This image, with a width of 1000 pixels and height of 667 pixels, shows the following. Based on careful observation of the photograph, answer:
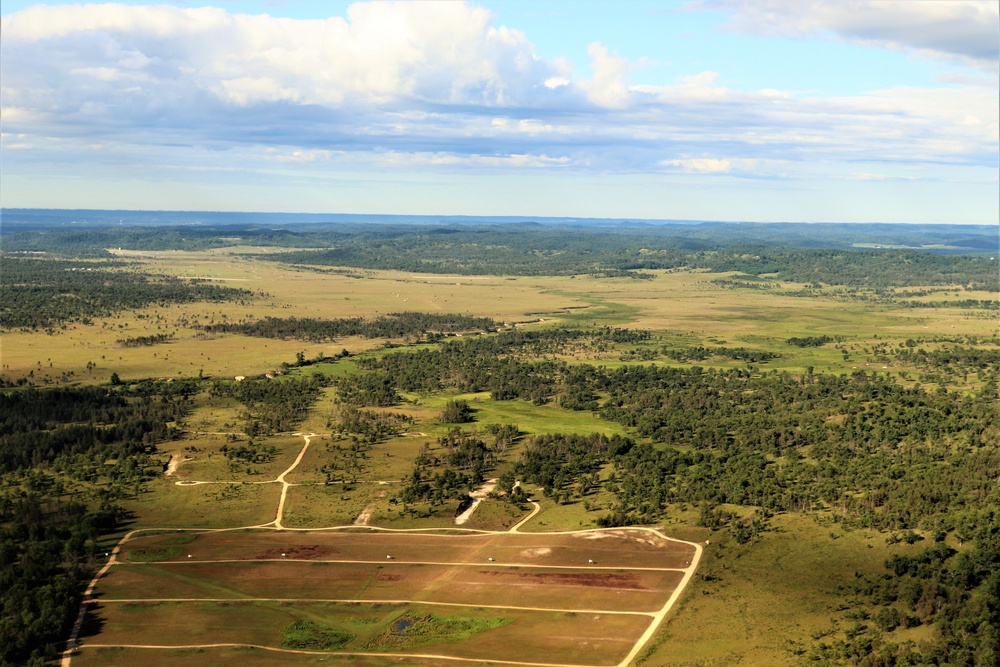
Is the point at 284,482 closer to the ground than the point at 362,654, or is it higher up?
higher up

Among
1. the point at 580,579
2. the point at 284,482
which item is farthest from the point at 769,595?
the point at 284,482

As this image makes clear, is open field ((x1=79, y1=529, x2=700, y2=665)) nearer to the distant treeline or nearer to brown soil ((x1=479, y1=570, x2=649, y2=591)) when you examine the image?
brown soil ((x1=479, y1=570, x2=649, y2=591))

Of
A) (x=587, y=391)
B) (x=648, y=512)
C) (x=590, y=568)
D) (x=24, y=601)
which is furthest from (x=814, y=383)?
(x=24, y=601)

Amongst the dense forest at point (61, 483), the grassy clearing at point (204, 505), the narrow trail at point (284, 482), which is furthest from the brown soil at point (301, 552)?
the dense forest at point (61, 483)

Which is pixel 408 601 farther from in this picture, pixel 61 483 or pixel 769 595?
pixel 61 483

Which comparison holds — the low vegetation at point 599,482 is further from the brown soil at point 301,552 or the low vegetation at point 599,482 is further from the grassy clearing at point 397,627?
the brown soil at point 301,552

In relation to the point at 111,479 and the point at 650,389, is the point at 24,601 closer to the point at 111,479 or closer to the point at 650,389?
the point at 111,479
